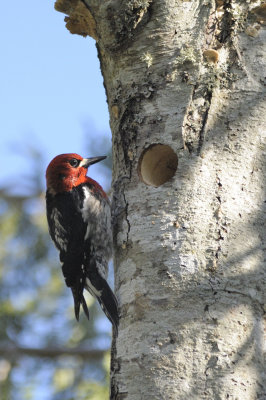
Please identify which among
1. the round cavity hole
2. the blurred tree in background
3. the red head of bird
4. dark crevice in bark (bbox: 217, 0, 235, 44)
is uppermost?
dark crevice in bark (bbox: 217, 0, 235, 44)

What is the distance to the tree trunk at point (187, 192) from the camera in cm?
254

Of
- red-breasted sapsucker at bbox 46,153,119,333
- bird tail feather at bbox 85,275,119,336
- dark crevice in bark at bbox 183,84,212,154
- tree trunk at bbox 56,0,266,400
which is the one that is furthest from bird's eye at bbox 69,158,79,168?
dark crevice in bark at bbox 183,84,212,154

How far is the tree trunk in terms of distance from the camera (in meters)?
2.54

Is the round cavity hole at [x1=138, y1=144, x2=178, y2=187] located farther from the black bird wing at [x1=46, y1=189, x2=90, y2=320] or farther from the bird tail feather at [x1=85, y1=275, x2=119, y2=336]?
the black bird wing at [x1=46, y1=189, x2=90, y2=320]

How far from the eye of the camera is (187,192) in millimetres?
2926

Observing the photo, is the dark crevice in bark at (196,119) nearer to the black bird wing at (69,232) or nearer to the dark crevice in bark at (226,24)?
the dark crevice in bark at (226,24)

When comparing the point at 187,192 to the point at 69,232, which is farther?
the point at 69,232

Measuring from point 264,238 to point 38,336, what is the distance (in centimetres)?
322

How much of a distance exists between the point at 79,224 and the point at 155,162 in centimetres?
147

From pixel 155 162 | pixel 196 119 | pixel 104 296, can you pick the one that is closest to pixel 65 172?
pixel 104 296

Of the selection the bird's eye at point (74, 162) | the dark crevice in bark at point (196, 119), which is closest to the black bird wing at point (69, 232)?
the bird's eye at point (74, 162)

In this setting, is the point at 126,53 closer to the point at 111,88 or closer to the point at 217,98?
the point at 111,88

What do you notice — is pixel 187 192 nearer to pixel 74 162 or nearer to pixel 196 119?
pixel 196 119

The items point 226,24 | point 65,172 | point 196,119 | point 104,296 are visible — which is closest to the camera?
point 196,119
